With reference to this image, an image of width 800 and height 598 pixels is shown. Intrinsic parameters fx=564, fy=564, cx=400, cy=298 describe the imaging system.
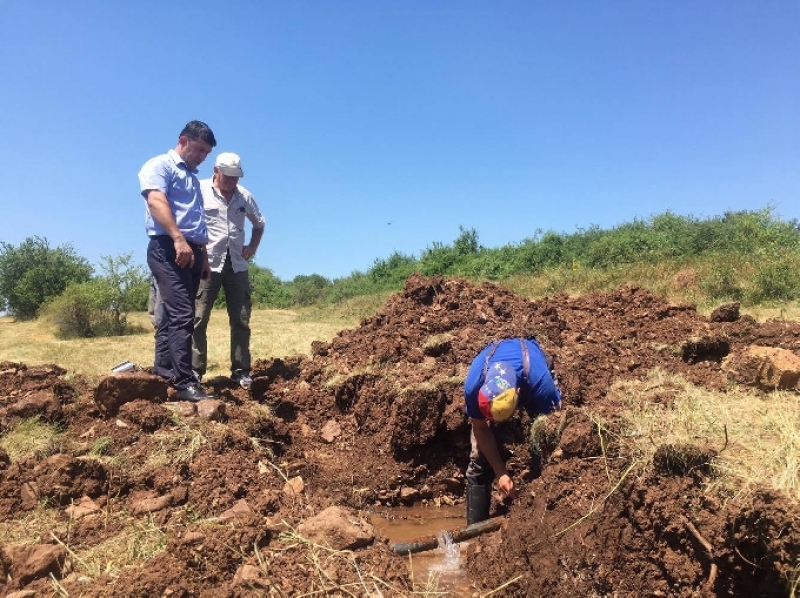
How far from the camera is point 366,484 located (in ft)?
14.9

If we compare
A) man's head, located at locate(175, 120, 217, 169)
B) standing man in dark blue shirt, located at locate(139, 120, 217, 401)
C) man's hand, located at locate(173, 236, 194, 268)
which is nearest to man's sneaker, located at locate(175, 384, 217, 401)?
standing man in dark blue shirt, located at locate(139, 120, 217, 401)

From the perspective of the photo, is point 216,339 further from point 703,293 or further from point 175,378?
point 703,293

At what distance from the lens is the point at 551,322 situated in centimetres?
620

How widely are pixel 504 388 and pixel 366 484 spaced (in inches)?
77.1

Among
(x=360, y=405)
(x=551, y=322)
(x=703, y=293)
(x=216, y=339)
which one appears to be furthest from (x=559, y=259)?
(x=360, y=405)

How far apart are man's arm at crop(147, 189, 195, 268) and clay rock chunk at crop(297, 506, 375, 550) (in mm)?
2442

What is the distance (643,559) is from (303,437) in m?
3.14

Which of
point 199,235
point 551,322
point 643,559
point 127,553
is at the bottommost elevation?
point 643,559

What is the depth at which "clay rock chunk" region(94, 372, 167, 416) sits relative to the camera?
4020 mm

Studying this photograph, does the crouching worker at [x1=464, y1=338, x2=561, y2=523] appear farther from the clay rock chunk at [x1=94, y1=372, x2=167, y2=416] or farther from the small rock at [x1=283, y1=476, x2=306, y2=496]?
the clay rock chunk at [x1=94, y1=372, x2=167, y2=416]

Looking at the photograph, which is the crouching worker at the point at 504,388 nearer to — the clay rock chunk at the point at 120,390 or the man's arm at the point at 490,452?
the man's arm at the point at 490,452

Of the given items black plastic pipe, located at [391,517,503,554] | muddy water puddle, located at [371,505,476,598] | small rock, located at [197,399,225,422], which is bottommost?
muddy water puddle, located at [371,505,476,598]

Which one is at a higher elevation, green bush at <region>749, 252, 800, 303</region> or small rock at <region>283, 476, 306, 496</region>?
green bush at <region>749, 252, 800, 303</region>

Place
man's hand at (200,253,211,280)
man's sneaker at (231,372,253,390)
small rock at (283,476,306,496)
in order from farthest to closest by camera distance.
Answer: man's sneaker at (231,372,253,390), man's hand at (200,253,211,280), small rock at (283,476,306,496)
